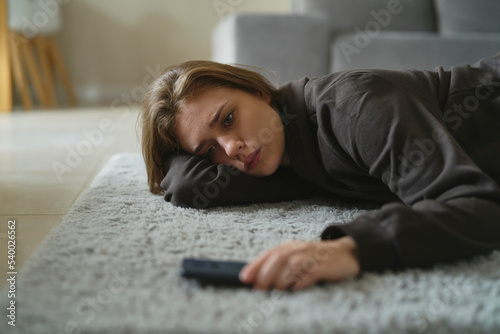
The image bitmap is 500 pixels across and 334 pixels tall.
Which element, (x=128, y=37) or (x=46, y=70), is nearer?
(x=46, y=70)

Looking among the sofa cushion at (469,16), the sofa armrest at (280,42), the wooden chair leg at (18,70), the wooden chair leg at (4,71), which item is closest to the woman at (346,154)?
the sofa armrest at (280,42)

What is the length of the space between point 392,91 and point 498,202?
234mm

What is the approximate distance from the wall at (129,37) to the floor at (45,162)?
2.89 feet

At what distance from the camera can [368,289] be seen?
54 cm

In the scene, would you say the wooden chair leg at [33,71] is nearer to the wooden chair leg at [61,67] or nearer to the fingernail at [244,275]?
the wooden chair leg at [61,67]

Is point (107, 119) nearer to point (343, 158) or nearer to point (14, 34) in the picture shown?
point (14, 34)

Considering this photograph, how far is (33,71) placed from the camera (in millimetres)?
3275

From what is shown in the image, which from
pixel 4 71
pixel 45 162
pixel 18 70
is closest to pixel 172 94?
pixel 45 162

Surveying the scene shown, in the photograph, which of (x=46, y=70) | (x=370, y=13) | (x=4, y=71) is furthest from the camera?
→ (x=46, y=70)

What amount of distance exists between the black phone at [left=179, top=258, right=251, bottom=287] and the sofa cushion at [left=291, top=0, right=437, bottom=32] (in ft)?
5.97

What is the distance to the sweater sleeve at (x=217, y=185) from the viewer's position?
2.95ft

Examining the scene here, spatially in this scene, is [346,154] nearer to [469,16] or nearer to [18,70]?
[469,16]

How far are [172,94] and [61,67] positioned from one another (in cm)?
289

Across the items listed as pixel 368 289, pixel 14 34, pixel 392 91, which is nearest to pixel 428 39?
pixel 392 91
